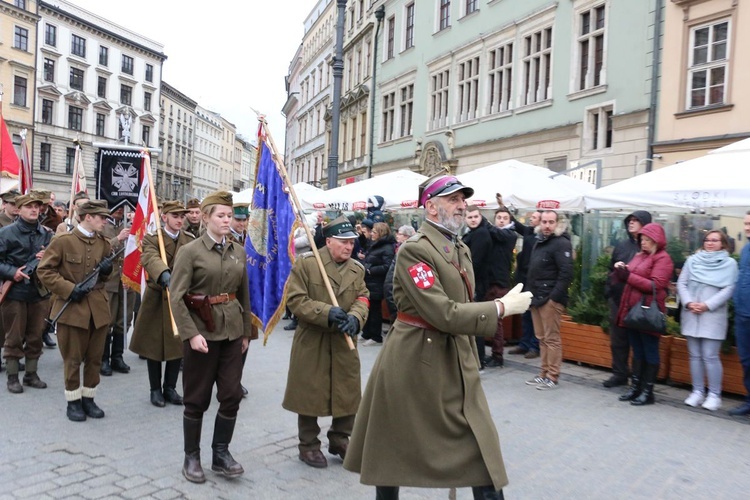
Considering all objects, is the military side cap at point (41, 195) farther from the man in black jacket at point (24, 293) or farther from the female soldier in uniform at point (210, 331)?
the female soldier in uniform at point (210, 331)

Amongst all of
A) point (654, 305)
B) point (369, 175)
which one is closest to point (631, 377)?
point (654, 305)

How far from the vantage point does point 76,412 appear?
19.9 feet

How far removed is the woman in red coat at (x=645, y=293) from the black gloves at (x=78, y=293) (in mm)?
5338

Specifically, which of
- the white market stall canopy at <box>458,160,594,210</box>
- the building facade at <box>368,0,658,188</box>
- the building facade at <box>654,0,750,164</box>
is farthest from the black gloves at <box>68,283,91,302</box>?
the building facade at <box>654,0,750,164</box>

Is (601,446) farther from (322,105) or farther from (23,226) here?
(322,105)

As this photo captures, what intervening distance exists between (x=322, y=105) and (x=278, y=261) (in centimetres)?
4374

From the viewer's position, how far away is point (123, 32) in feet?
233

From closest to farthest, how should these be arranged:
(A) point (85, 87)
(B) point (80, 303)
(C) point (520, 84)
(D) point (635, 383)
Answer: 1. (B) point (80, 303)
2. (D) point (635, 383)
3. (C) point (520, 84)
4. (A) point (85, 87)

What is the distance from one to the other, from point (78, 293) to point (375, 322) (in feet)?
18.0

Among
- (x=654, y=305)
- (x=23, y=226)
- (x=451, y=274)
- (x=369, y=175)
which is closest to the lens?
(x=451, y=274)

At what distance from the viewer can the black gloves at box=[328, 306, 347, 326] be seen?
4816mm

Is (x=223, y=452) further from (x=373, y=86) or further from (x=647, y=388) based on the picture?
(x=373, y=86)

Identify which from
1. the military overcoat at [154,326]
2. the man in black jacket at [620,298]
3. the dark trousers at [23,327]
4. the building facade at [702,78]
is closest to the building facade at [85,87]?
the building facade at [702,78]

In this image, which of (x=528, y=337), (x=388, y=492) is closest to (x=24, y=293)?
(x=388, y=492)
